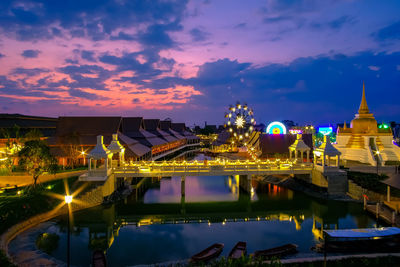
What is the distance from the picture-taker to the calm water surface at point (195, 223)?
21906 mm

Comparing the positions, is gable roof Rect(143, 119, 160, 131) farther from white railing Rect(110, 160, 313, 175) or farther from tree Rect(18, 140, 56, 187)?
tree Rect(18, 140, 56, 187)

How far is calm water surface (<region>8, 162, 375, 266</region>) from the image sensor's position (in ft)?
71.9

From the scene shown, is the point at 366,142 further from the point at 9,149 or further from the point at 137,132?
the point at 9,149

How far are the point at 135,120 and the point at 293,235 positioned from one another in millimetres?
49580

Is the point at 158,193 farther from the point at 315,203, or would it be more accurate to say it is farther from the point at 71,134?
the point at 315,203

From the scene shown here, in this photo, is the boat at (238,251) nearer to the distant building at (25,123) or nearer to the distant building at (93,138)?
the distant building at (93,138)

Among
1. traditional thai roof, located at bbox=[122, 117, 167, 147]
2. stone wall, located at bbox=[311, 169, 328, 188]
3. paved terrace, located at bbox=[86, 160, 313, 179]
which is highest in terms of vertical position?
traditional thai roof, located at bbox=[122, 117, 167, 147]

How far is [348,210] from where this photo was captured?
3042 centimetres

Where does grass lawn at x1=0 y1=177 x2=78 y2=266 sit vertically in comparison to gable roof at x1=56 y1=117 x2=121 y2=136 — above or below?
below

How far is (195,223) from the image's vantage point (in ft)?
92.0

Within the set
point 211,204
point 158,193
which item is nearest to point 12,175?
point 158,193

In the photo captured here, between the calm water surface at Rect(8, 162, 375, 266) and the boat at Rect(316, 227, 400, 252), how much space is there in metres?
2.11

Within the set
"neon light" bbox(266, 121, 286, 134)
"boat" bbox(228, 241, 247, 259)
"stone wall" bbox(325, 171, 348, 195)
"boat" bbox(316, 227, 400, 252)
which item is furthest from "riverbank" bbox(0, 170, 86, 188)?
"neon light" bbox(266, 121, 286, 134)

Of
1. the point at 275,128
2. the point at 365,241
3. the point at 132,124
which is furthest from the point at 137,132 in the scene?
the point at 365,241
